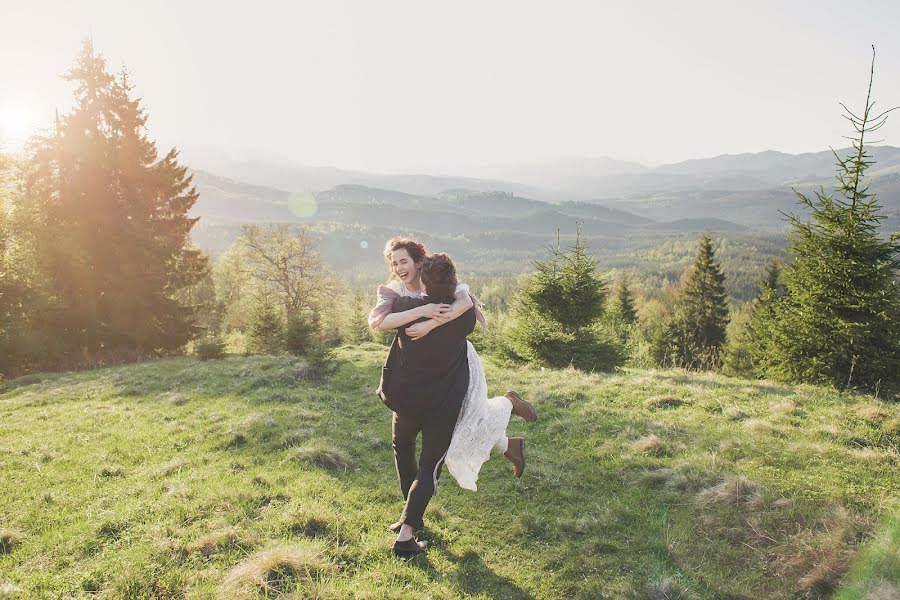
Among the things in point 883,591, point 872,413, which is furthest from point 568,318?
point 883,591

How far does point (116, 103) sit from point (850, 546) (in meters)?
33.2

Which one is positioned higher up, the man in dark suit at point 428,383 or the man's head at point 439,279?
the man's head at point 439,279

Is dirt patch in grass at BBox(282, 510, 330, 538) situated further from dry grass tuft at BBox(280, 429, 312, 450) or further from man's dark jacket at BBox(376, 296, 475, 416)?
dry grass tuft at BBox(280, 429, 312, 450)

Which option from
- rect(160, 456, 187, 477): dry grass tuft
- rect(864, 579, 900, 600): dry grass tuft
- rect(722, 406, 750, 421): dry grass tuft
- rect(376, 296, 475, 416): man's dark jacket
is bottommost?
rect(160, 456, 187, 477): dry grass tuft

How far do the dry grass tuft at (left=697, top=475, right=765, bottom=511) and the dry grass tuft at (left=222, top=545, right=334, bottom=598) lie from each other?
4.20 metres

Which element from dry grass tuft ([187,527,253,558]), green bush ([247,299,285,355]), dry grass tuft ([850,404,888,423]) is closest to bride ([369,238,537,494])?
dry grass tuft ([187,527,253,558])

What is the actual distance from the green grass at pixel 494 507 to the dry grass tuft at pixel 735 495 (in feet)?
0.07

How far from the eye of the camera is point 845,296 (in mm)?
10547

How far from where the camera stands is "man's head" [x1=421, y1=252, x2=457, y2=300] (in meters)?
4.17

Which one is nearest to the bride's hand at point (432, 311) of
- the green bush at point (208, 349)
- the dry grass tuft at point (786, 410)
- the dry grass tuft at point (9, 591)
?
the dry grass tuft at point (9, 591)

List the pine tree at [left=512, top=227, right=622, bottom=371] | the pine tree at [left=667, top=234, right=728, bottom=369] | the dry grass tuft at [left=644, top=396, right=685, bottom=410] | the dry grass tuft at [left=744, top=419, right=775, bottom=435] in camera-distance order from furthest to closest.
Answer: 1. the pine tree at [left=667, top=234, right=728, bottom=369]
2. the pine tree at [left=512, top=227, right=622, bottom=371]
3. the dry grass tuft at [left=644, top=396, right=685, bottom=410]
4. the dry grass tuft at [left=744, top=419, right=775, bottom=435]

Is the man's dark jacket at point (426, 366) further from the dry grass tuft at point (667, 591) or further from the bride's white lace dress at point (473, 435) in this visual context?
the dry grass tuft at point (667, 591)

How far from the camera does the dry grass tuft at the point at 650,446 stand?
6.62m

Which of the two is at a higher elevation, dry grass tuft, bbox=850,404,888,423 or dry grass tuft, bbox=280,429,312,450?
dry grass tuft, bbox=850,404,888,423
